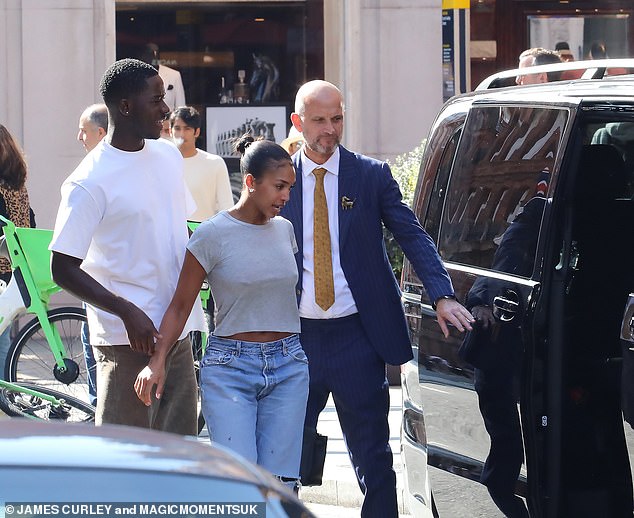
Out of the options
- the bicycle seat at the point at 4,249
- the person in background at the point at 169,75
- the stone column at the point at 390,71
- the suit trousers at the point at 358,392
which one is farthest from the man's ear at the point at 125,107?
the person in background at the point at 169,75

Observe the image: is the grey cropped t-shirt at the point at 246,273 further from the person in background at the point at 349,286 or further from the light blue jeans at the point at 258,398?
the person in background at the point at 349,286

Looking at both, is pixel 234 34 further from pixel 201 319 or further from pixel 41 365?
pixel 201 319

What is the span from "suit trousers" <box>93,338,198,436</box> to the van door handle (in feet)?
3.89

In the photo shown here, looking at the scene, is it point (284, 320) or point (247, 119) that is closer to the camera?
point (284, 320)

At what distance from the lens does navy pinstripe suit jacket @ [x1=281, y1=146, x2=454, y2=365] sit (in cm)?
546

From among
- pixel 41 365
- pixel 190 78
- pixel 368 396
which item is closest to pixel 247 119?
pixel 190 78

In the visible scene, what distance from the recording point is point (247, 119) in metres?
13.6

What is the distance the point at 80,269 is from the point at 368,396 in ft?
4.51

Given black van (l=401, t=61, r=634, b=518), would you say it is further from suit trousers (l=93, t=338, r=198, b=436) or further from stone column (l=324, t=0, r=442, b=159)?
stone column (l=324, t=0, r=442, b=159)

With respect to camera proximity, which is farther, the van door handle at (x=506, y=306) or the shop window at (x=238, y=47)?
the shop window at (x=238, y=47)

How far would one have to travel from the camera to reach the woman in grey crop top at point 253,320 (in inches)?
192

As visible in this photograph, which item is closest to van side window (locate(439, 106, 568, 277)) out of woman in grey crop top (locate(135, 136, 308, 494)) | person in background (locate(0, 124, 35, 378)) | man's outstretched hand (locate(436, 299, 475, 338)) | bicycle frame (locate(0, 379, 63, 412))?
man's outstretched hand (locate(436, 299, 475, 338))

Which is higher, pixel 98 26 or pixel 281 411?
pixel 98 26

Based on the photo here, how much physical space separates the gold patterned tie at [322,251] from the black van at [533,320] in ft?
1.45
